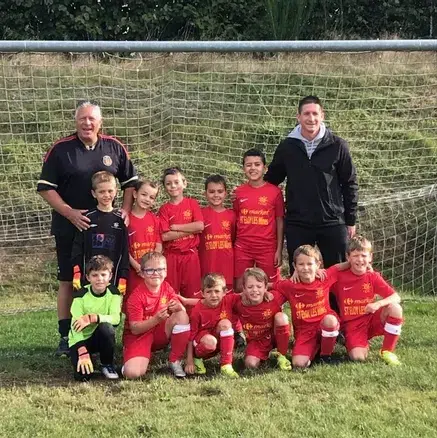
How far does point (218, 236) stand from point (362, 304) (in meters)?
1.23

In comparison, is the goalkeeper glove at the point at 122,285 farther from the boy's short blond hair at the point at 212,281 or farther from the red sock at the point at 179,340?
the boy's short blond hair at the point at 212,281

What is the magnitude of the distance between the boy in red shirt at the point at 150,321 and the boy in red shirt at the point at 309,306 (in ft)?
2.63

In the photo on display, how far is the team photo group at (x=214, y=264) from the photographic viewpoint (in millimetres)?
4844

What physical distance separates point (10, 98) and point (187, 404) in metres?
4.89

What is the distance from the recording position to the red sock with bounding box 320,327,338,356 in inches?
192

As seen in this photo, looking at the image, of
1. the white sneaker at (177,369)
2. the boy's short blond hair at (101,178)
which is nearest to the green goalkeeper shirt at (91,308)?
the white sneaker at (177,369)

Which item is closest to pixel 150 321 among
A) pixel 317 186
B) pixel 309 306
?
pixel 309 306

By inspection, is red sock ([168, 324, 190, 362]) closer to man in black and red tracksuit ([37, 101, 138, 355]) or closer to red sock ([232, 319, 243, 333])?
red sock ([232, 319, 243, 333])

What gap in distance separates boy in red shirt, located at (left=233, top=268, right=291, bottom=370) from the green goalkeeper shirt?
89 cm

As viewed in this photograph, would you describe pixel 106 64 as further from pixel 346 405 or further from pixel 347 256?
pixel 346 405

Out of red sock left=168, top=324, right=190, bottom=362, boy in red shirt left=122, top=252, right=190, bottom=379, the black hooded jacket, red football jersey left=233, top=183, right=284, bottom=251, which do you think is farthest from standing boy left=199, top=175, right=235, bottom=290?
red sock left=168, top=324, right=190, bottom=362

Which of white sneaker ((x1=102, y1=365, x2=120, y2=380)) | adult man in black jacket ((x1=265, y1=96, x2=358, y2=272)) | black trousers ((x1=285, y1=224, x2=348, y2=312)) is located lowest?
white sneaker ((x1=102, y1=365, x2=120, y2=380))

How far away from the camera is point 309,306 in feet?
16.5

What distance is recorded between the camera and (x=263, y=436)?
3.72 meters
